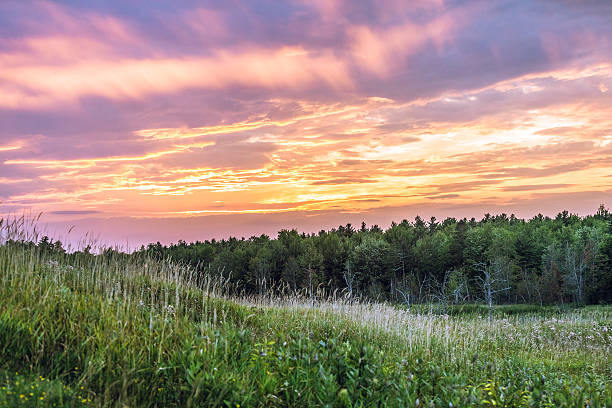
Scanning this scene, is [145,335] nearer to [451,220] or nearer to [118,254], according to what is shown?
[118,254]

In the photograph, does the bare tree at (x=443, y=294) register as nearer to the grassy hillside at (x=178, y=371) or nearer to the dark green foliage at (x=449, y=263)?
the dark green foliage at (x=449, y=263)

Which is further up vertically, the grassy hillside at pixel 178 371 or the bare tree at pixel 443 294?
the grassy hillside at pixel 178 371

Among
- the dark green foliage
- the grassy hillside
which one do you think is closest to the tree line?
the dark green foliage

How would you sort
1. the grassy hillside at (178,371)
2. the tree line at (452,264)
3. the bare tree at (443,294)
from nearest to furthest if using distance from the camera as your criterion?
the grassy hillside at (178,371)
the bare tree at (443,294)
the tree line at (452,264)

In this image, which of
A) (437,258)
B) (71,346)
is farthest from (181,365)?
(437,258)

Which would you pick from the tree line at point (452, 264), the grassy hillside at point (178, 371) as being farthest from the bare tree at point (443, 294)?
the grassy hillside at point (178, 371)

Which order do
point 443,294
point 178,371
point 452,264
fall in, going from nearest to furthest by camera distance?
point 178,371, point 443,294, point 452,264

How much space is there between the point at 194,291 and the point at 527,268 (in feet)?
260

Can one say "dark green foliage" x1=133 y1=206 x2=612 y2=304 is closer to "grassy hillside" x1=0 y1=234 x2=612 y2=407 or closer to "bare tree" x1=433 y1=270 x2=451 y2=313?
"bare tree" x1=433 y1=270 x2=451 y2=313

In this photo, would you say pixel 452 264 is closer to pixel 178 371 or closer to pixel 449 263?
pixel 449 263

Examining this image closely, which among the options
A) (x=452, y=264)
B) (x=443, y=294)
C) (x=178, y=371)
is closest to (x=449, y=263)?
(x=452, y=264)

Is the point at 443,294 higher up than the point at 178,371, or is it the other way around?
the point at 178,371

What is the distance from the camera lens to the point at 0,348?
577cm

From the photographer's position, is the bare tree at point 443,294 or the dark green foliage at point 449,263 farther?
the dark green foliage at point 449,263
